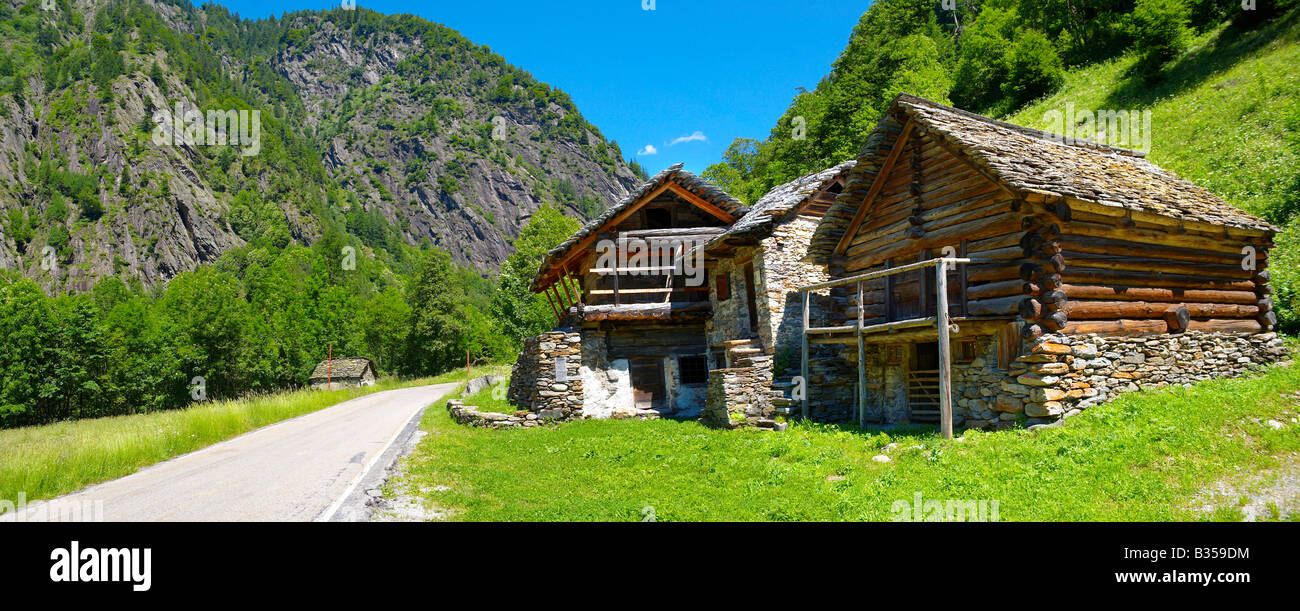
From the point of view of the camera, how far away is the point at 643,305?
849 inches

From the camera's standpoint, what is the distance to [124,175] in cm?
11850

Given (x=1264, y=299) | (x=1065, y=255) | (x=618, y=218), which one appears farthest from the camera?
(x=618, y=218)

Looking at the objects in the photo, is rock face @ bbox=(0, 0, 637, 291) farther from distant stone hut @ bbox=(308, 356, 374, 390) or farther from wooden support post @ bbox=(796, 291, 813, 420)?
wooden support post @ bbox=(796, 291, 813, 420)

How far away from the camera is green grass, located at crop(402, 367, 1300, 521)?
7.97 metres

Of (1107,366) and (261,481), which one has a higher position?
(1107,366)

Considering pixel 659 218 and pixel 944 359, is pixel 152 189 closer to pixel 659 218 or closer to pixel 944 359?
pixel 659 218

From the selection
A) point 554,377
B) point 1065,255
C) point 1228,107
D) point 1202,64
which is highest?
point 1202,64

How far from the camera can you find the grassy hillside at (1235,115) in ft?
61.0

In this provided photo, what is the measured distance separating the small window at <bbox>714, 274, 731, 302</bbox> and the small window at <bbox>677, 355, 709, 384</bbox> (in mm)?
2472

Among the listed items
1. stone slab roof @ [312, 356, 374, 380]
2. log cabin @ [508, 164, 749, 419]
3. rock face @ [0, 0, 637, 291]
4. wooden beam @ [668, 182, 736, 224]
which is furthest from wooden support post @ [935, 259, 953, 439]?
rock face @ [0, 0, 637, 291]

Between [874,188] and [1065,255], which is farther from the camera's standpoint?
[874,188]

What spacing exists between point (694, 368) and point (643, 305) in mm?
2992

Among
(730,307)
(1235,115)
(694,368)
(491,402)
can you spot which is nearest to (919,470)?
(730,307)

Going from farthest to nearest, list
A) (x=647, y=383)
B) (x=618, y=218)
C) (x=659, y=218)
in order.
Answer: (x=659, y=218) → (x=618, y=218) → (x=647, y=383)
